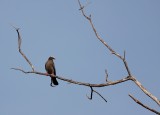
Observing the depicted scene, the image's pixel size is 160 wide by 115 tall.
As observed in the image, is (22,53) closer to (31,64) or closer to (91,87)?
(31,64)

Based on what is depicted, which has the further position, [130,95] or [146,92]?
[146,92]

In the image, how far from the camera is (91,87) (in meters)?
6.39

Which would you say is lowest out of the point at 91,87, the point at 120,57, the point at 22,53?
the point at 91,87

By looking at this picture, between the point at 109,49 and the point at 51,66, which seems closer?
the point at 109,49

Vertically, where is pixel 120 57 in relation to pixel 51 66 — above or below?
below

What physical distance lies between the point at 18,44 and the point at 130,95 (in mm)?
3024

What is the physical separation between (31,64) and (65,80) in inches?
45.1

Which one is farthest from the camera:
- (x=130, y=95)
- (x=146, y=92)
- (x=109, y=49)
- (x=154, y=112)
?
(x=109, y=49)

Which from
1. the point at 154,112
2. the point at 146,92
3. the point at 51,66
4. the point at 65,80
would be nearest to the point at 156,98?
the point at 146,92

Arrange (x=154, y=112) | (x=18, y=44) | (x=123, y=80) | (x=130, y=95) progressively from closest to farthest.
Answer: (x=154, y=112), (x=130, y=95), (x=123, y=80), (x=18, y=44)

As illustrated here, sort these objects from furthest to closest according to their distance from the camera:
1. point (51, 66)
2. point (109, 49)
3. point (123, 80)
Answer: point (51, 66), point (109, 49), point (123, 80)

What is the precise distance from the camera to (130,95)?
17.0 feet

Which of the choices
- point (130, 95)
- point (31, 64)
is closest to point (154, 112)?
point (130, 95)

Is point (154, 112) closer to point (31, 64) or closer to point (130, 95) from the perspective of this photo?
point (130, 95)
